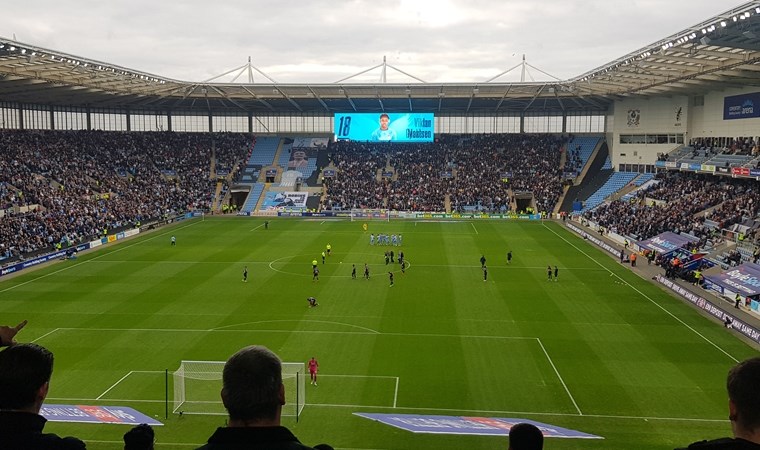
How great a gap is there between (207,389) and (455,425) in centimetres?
908

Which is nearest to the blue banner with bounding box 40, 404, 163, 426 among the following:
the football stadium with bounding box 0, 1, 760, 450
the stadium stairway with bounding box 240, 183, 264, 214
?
the football stadium with bounding box 0, 1, 760, 450

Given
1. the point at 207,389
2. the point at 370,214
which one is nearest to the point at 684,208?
the point at 370,214

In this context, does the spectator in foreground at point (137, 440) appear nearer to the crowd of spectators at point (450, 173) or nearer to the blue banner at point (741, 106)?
the blue banner at point (741, 106)

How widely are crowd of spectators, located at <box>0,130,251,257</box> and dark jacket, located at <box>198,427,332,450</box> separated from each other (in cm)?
4981

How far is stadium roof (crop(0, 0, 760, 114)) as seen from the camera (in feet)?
147

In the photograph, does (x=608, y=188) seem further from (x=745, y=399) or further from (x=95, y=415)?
(x=745, y=399)

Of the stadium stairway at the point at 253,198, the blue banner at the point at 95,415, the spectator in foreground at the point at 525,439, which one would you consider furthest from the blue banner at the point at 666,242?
the stadium stairway at the point at 253,198

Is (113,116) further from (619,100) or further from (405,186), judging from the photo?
(619,100)

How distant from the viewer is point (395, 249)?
55.0 metres

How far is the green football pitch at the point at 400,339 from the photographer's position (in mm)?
20766

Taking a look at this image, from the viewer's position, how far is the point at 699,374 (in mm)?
24797

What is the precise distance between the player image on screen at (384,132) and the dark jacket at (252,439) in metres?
89.7

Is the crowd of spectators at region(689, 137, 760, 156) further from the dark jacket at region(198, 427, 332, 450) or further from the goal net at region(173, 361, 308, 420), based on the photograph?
the dark jacket at region(198, 427, 332, 450)

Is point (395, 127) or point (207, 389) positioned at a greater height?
point (395, 127)
